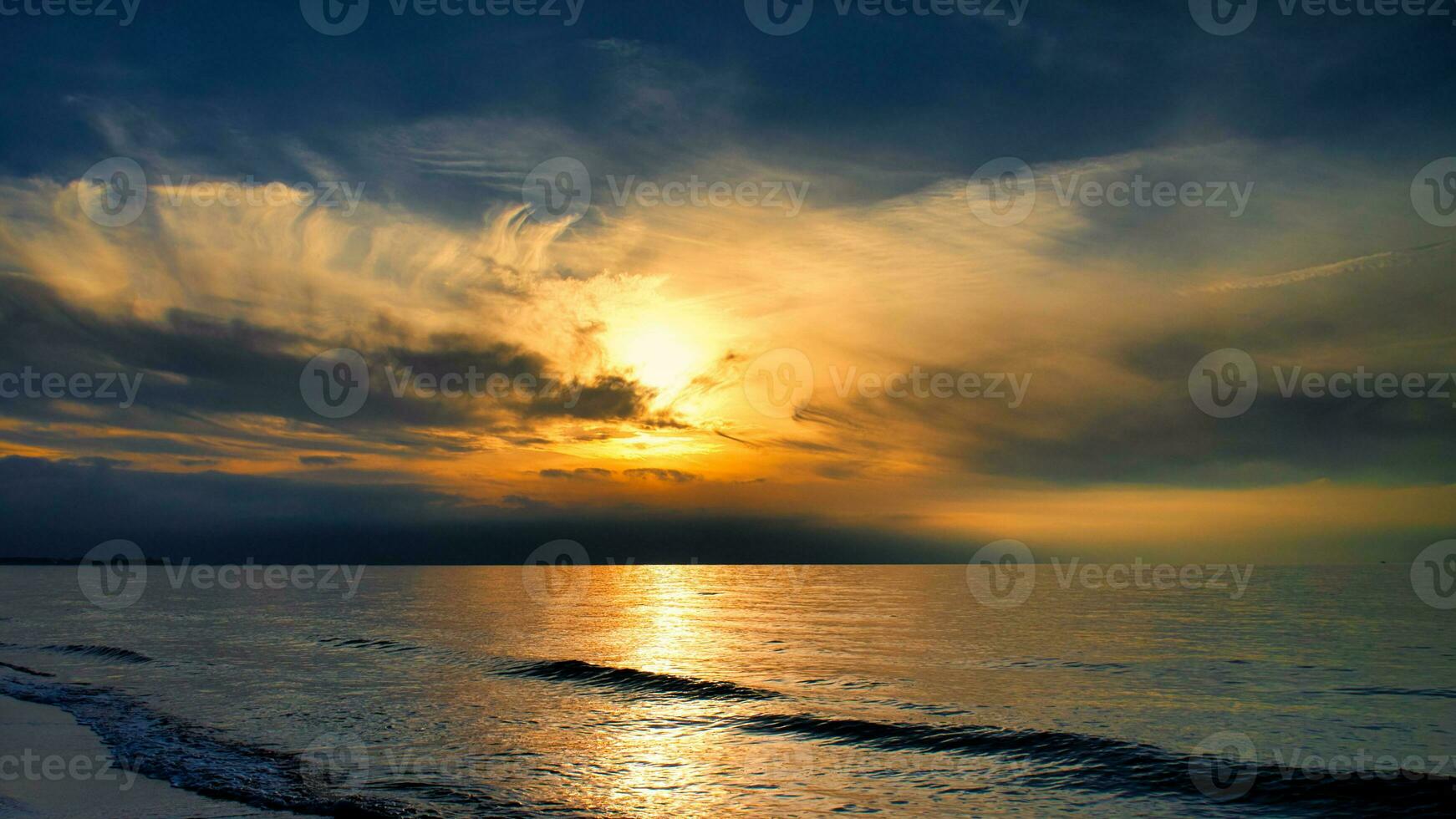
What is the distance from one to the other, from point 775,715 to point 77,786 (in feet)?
60.3

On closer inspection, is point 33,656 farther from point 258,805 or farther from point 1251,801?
point 1251,801

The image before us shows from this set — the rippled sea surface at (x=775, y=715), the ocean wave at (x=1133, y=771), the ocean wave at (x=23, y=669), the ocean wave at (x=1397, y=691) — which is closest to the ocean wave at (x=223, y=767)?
the rippled sea surface at (x=775, y=715)

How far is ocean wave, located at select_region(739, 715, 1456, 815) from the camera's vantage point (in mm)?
18875

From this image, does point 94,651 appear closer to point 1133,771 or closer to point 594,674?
point 594,674

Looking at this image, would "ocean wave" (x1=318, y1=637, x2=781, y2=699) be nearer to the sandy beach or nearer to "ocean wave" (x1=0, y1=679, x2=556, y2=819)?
"ocean wave" (x1=0, y1=679, x2=556, y2=819)

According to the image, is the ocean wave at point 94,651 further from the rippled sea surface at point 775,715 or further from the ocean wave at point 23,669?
the ocean wave at point 23,669

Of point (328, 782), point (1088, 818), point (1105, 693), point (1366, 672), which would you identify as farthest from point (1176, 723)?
point (328, 782)

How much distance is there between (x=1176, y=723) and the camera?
85.0ft

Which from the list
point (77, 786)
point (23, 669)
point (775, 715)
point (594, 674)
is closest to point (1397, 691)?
point (775, 715)

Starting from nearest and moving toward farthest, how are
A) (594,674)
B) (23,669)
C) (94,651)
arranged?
(594,674)
(23,669)
(94,651)

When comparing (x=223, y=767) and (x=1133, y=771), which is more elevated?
(x=1133, y=771)

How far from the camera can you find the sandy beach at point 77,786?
17.0 meters

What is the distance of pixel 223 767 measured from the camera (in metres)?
20.5

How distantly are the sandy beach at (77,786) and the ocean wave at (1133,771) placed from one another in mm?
14792
